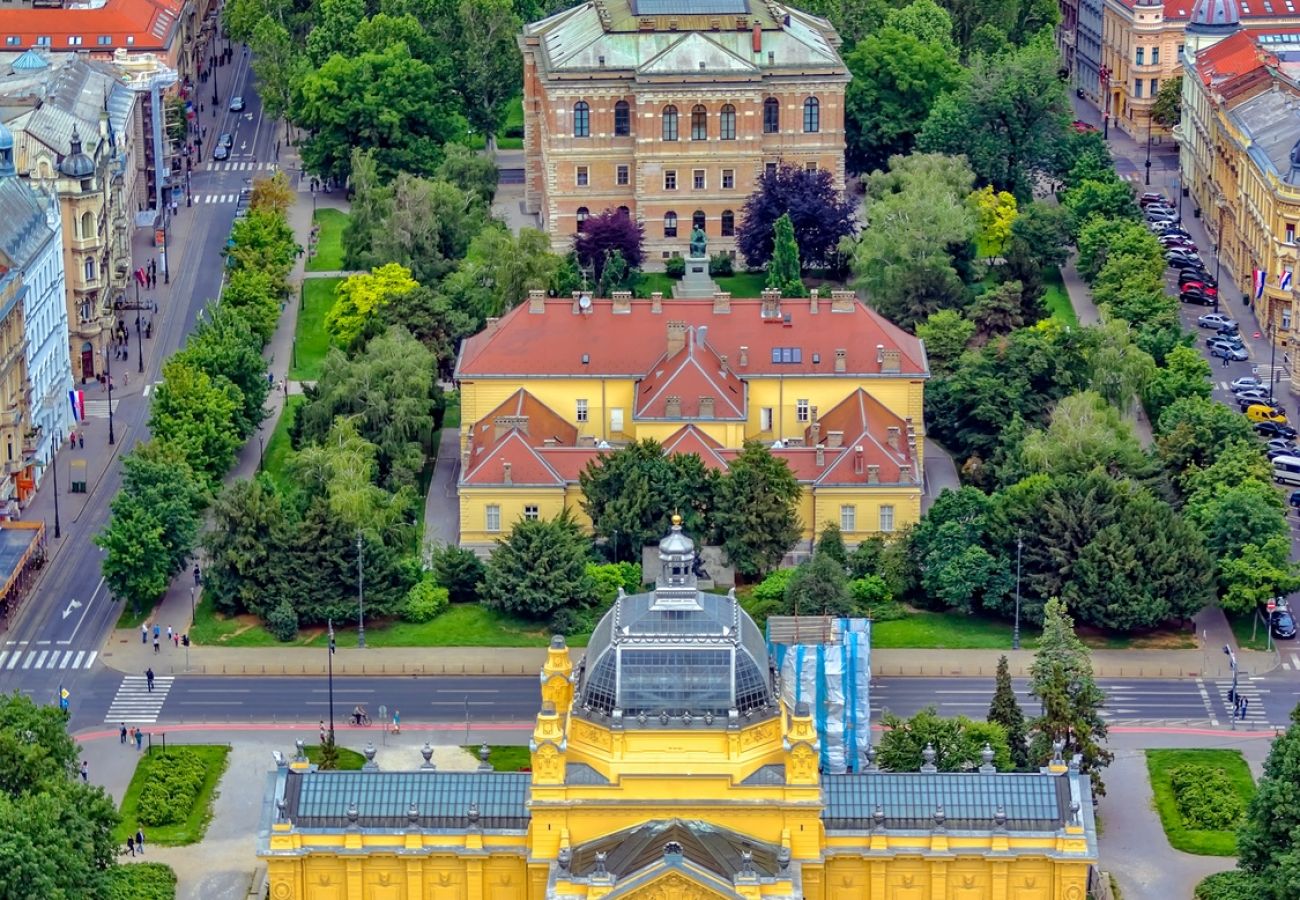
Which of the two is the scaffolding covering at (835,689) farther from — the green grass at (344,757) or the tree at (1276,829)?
the green grass at (344,757)

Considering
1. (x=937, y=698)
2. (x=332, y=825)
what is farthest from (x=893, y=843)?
(x=937, y=698)

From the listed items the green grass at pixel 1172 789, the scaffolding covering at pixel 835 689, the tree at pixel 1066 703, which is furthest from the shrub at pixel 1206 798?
the scaffolding covering at pixel 835 689

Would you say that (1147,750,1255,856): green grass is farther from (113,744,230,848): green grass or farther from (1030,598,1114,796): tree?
(113,744,230,848): green grass

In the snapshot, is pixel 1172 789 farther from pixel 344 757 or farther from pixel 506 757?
pixel 344 757

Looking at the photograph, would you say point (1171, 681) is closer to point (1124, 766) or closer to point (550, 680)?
point (1124, 766)

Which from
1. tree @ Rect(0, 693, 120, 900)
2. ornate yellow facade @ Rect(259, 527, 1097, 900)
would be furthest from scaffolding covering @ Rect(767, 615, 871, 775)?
tree @ Rect(0, 693, 120, 900)

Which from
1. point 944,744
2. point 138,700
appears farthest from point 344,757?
point 944,744
